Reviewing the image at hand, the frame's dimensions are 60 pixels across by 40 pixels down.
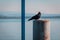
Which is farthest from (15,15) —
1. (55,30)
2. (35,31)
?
(35,31)

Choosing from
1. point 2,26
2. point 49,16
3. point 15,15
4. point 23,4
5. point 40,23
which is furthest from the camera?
point 2,26

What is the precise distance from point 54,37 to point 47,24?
115cm

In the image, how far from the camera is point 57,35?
2.91 metres

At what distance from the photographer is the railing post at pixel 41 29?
173 cm

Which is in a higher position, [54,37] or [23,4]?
[23,4]

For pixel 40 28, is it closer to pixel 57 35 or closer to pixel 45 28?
pixel 45 28

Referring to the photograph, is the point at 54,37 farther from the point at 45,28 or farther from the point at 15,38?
the point at 45,28

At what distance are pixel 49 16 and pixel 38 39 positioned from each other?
2.23 ft

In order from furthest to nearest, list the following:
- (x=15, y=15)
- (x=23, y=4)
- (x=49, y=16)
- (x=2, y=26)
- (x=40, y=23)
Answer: (x=2, y=26)
(x=15, y=15)
(x=49, y=16)
(x=23, y=4)
(x=40, y=23)

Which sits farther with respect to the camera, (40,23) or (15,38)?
(15,38)

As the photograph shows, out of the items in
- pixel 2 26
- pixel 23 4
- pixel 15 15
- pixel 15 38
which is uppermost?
pixel 23 4

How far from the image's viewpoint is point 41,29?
5.70 feet

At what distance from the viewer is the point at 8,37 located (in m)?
2.86

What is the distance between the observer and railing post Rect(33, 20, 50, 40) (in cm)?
173
